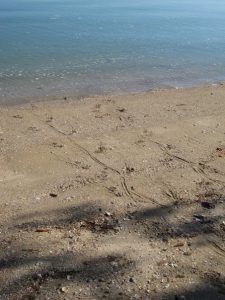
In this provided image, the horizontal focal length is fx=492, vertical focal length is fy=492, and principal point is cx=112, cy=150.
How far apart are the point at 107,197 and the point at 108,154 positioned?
1628 millimetres

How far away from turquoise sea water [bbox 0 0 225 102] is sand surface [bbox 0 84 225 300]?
12.6 ft

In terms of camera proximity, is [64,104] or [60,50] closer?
[64,104]

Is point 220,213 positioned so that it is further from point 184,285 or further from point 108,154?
point 108,154

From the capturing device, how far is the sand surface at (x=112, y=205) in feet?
15.8

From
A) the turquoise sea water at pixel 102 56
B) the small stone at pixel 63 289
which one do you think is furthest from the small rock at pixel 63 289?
the turquoise sea water at pixel 102 56

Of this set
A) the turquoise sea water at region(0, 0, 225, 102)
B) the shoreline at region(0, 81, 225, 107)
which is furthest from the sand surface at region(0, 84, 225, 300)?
the turquoise sea water at region(0, 0, 225, 102)

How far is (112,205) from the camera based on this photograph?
6277 millimetres

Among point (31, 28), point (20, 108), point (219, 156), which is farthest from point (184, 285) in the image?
point (31, 28)

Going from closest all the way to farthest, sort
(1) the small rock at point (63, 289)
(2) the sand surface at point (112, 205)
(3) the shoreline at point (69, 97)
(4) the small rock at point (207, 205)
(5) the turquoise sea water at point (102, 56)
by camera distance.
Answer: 1. (1) the small rock at point (63, 289)
2. (2) the sand surface at point (112, 205)
3. (4) the small rock at point (207, 205)
4. (3) the shoreline at point (69, 97)
5. (5) the turquoise sea water at point (102, 56)

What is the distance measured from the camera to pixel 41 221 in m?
5.86

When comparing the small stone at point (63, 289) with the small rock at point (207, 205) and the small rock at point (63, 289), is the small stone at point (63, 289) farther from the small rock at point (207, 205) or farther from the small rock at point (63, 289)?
the small rock at point (207, 205)

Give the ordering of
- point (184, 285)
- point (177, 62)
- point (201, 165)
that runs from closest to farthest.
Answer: point (184, 285), point (201, 165), point (177, 62)

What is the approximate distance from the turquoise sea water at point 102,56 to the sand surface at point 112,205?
385 cm

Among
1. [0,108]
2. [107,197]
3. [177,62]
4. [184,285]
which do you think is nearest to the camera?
[184,285]
